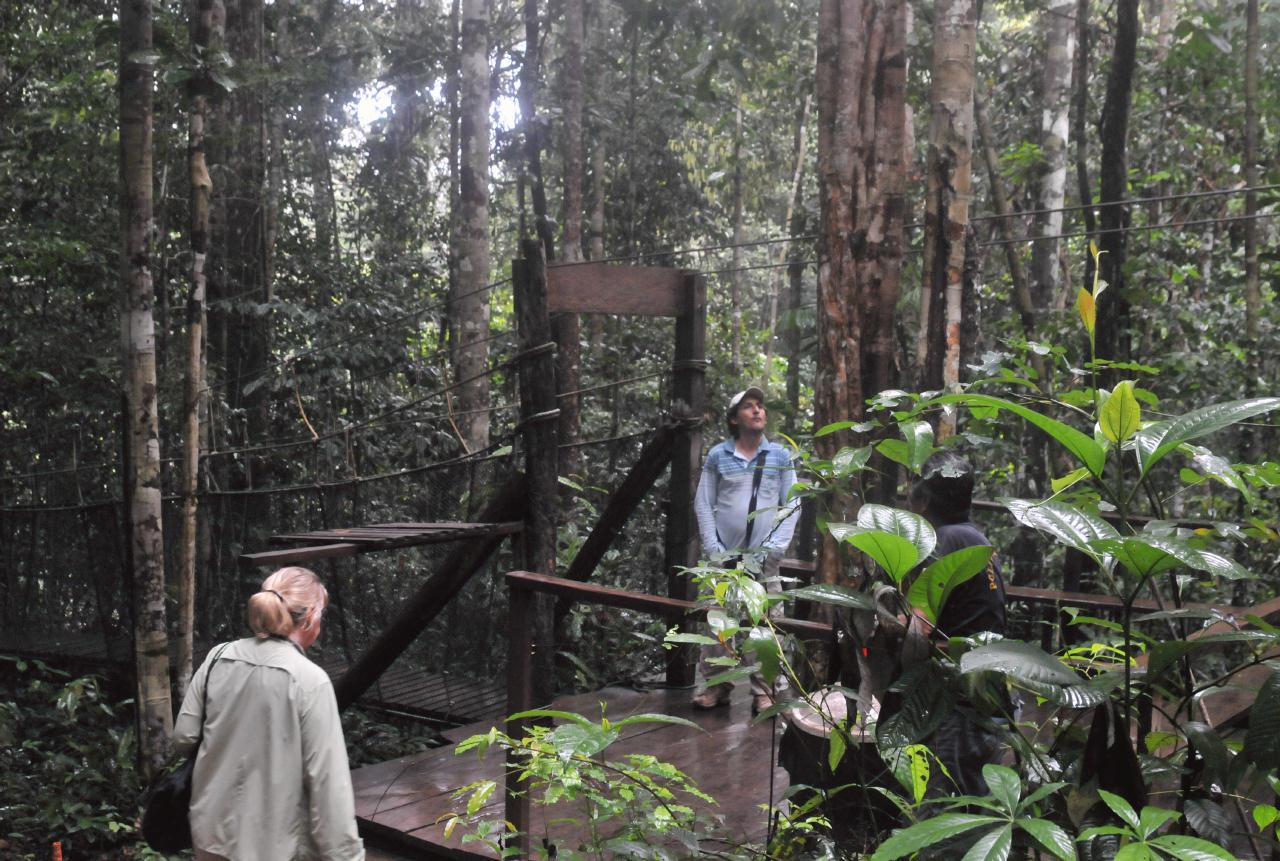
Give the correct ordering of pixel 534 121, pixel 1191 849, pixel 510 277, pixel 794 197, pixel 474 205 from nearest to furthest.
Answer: pixel 1191 849 → pixel 474 205 → pixel 510 277 → pixel 534 121 → pixel 794 197

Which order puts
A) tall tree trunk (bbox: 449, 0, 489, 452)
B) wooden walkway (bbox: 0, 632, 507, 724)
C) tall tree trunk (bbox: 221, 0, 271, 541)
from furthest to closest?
tall tree trunk (bbox: 221, 0, 271, 541) < tall tree trunk (bbox: 449, 0, 489, 452) < wooden walkway (bbox: 0, 632, 507, 724)

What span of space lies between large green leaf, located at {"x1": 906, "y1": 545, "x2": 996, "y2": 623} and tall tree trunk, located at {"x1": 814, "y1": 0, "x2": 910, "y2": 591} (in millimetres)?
2793

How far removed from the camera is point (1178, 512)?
282 inches

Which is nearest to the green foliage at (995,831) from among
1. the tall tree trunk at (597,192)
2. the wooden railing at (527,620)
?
the wooden railing at (527,620)

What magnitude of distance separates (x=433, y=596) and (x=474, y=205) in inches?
214

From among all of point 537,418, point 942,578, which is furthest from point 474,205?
point 942,578

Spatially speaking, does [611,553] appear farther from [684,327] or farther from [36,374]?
[36,374]

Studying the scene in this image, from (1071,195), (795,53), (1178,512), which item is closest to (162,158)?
(795,53)

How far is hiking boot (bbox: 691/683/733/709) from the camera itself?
5.01 metres

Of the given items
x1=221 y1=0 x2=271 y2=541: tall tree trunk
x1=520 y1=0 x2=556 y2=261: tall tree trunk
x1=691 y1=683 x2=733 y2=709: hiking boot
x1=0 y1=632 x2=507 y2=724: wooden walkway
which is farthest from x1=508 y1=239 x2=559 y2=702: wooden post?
x1=520 y1=0 x2=556 y2=261: tall tree trunk

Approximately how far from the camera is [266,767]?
2.94 m

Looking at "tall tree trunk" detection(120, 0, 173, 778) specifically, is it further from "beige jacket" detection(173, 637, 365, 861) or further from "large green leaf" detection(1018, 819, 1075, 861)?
"large green leaf" detection(1018, 819, 1075, 861)

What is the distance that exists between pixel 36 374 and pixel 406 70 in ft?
23.4

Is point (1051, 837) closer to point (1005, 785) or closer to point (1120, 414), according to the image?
point (1005, 785)
